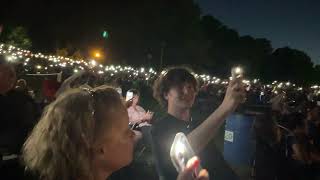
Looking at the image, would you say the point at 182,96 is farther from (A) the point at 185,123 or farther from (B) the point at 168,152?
(B) the point at 168,152

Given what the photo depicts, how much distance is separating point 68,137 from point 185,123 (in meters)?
1.49

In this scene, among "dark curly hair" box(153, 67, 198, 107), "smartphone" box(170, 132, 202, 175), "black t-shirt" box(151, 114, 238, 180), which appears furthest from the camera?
"dark curly hair" box(153, 67, 198, 107)

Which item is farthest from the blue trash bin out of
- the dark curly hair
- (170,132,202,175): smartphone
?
(170,132,202,175): smartphone

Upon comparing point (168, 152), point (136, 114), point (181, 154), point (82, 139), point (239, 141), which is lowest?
point (239, 141)

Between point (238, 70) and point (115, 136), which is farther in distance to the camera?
point (238, 70)

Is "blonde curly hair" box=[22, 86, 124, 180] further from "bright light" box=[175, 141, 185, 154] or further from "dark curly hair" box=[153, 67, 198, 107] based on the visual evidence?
"dark curly hair" box=[153, 67, 198, 107]

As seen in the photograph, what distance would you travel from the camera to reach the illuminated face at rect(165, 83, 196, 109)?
3.43m

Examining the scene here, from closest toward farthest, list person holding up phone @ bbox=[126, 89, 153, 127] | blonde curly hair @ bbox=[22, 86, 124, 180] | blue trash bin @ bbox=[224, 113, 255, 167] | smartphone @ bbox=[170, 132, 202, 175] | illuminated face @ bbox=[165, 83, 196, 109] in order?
blonde curly hair @ bbox=[22, 86, 124, 180] < smartphone @ bbox=[170, 132, 202, 175] < illuminated face @ bbox=[165, 83, 196, 109] < person holding up phone @ bbox=[126, 89, 153, 127] < blue trash bin @ bbox=[224, 113, 255, 167]

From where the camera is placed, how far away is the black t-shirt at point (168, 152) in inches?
119

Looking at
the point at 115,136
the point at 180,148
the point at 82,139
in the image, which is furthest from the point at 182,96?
the point at 82,139

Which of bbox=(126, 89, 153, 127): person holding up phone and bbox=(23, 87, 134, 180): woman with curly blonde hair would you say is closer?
bbox=(23, 87, 134, 180): woman with curly blonde hair

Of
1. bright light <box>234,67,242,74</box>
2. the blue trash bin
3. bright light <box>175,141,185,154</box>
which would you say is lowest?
the blue trash bin

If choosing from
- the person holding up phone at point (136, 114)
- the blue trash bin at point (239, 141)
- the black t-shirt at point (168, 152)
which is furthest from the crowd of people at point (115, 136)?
the blue trash bin at point (239, 141)

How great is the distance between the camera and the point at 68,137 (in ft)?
6.42
